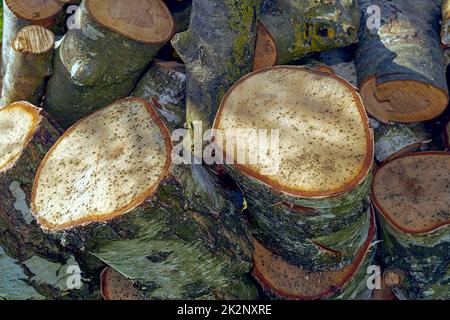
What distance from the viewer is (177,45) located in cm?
247

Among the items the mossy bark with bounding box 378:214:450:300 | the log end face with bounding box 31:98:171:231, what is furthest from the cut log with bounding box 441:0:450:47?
the log end face with bounding box 31:98:171:231

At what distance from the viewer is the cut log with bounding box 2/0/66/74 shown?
2.85 m

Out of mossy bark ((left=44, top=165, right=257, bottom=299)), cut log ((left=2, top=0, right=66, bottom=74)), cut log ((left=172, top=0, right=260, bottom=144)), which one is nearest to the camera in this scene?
mossy bark ((left=44, top=165, right=257, bottom=299))

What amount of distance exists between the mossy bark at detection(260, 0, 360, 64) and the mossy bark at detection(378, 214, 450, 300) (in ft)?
3.17

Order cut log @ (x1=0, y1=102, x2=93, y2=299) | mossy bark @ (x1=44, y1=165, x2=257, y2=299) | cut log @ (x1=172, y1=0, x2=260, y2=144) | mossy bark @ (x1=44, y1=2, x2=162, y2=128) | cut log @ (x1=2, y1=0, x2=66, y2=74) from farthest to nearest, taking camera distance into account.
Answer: cut log @ (x1=2, y1=0, x2=66, y2=74) → mossy bark @ (x1=44, y1=2, x2=162, y2=128) → cut log @ (x1=172, y1=0, x2=260, y2=144) → cut log @ (x1=0, y1=102, x2=93, y2=299) → mossy bark @ (x1=44, y1=165, x2=257, y2=299)

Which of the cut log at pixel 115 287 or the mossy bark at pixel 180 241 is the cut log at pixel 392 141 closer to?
the mossy bark at pixel 180 241

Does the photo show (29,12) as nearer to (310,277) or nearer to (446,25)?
(310,277)

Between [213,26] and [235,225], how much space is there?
990 millimetres

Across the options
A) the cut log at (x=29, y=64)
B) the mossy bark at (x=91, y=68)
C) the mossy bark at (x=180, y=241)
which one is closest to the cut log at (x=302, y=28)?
the mossy bark at (x=91, y=68)

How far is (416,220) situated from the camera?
2.29 metres

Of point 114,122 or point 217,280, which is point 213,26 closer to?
point 114,122

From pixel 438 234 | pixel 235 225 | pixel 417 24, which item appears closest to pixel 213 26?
pixel 235 225

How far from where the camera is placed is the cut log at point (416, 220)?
229 cm

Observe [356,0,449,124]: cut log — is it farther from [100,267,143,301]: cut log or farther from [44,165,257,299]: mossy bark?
[100,267,143,301]: cut log
